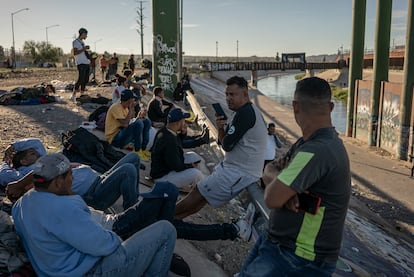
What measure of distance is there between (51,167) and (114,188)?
70.9 inches

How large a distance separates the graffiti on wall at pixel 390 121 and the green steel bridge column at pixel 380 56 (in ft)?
1.42

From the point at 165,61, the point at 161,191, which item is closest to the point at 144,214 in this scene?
the point at 161,191

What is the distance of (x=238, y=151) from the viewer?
489cm

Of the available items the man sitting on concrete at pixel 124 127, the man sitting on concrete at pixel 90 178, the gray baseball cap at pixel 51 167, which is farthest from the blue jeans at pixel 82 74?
the gray baseball cap at pixel 51 167

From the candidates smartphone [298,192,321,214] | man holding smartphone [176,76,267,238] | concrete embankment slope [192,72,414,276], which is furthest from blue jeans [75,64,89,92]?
smartphone [298,192,321,214]

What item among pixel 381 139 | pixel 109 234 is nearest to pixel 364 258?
pixel 109 234

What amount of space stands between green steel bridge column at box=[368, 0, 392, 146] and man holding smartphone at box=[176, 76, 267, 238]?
14841 mm

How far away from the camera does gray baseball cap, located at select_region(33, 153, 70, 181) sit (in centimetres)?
300

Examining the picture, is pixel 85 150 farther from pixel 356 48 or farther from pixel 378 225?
pixel 356 48

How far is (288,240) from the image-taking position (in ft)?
8.43

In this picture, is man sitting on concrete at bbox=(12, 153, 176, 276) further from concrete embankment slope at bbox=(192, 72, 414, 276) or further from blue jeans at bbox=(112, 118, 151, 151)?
blue jeans at bbox=(112, 118, 151, 151)

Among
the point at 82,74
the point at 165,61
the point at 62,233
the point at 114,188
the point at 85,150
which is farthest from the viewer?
the point at 165,61

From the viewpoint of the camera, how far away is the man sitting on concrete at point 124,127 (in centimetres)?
828

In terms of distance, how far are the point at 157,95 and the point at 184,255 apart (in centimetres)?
673
